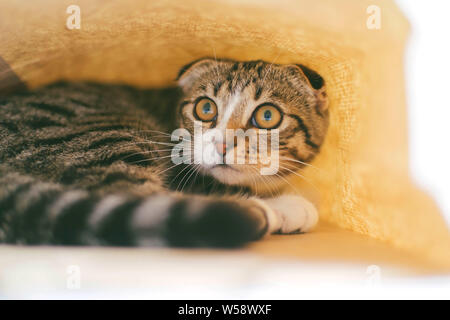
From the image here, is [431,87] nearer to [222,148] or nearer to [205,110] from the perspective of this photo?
[222,148]

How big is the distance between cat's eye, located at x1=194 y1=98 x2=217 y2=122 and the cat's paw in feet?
1.31

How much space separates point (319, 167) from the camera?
4.48 ft

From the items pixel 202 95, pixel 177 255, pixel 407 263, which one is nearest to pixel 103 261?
pixel 177 255

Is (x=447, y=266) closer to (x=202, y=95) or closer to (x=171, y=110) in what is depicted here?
(x=202, y=95)

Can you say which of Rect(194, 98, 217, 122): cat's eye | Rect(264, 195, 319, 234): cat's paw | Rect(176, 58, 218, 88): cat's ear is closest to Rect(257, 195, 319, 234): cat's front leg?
Rect(264, 195, 319, 234): cat's paw

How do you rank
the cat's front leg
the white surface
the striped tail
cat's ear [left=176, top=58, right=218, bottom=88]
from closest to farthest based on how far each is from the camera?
the white surface → the striped tail → the cat's front leg → cat's ear [left=176, top=58, right=218, bottom=88]

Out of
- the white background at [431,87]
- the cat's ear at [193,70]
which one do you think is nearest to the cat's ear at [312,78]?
the cat's ear at [193,70]

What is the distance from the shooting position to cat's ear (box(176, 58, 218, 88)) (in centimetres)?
138

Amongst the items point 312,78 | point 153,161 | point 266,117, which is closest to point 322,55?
point 312,78

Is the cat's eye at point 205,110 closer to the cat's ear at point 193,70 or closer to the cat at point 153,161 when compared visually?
Answer: the cat at point 153,161

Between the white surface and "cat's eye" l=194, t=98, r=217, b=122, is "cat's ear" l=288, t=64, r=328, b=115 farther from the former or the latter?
the white surface

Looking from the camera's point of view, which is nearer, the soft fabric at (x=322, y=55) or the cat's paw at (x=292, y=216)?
the soft fabric at (x=322, y=55)

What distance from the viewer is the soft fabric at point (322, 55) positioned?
0.87 m

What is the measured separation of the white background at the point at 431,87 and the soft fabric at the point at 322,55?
1.2 inches
